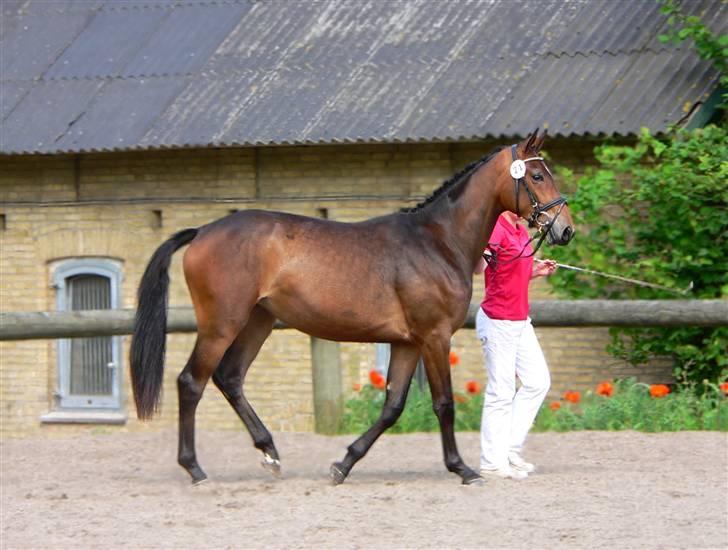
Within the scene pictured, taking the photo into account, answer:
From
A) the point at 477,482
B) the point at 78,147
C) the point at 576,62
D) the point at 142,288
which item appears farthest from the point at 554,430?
the point at 78,147

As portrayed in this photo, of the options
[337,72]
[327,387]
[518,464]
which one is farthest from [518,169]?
[337,72]

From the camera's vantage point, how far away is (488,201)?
820cm

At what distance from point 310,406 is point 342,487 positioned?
7.20m

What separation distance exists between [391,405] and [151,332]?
4.83ft

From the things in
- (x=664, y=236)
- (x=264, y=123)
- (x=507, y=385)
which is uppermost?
(x=264, y=123)

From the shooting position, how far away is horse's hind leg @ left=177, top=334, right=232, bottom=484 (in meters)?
8.12

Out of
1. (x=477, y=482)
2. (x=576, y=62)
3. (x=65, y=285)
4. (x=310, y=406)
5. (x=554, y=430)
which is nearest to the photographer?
(x=477, y=482)

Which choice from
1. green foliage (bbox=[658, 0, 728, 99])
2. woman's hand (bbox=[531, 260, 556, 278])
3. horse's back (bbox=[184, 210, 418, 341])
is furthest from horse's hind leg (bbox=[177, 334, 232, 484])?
green foliage (bbox=[658, 0, 728, 99])

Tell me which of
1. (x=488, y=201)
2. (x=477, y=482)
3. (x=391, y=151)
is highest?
(x=391, y=151)

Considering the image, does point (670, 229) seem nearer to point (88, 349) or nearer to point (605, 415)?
point (605, 415)

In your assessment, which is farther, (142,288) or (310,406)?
(310,406)

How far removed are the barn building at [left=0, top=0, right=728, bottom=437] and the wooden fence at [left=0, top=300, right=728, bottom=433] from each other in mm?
3598

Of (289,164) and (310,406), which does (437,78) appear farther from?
(310,406)

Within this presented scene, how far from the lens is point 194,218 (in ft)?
51.5
